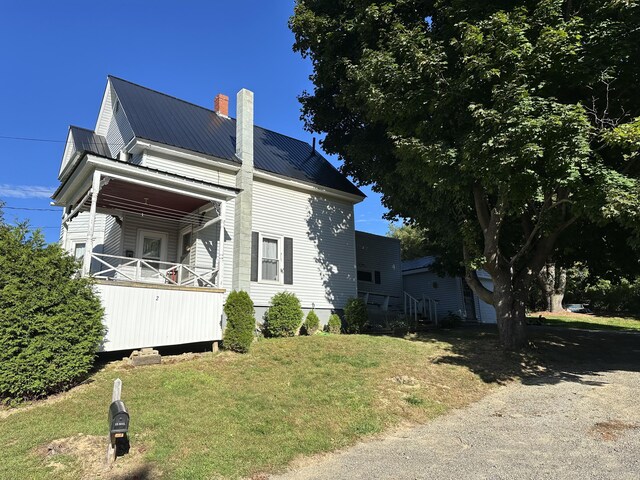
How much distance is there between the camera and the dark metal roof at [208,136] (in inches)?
496

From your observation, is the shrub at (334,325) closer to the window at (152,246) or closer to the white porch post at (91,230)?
the window at (152,246)

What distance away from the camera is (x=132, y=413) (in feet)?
20.0

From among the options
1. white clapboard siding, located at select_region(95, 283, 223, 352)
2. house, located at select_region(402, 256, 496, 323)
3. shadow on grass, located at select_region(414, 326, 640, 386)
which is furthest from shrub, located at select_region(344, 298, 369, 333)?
house, located at select_region(402, 256, 496, 323)

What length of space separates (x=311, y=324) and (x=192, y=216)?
16.9 ft

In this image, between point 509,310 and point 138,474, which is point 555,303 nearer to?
point 509,310

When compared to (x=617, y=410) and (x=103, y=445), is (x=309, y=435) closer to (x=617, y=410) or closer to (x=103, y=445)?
(x=103, y=445)

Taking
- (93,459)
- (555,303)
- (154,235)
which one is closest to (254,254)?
(154,235)

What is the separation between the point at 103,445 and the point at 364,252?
14471mm

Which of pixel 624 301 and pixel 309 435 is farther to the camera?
pixel 624 301

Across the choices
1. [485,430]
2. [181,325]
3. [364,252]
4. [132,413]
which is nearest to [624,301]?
[364,252]

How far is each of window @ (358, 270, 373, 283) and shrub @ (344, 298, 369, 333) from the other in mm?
3893

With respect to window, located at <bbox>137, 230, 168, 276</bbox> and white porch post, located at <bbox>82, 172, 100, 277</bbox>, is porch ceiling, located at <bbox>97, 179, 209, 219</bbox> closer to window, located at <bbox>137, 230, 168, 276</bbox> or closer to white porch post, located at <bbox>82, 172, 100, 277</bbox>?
window, located at <bbox>137, 230, 168, 276</bbox>

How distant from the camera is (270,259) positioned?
Answer: 1348cm

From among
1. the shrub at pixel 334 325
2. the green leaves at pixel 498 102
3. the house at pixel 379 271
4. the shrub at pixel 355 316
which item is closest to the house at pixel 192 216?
the shrub at pixel 334 325
